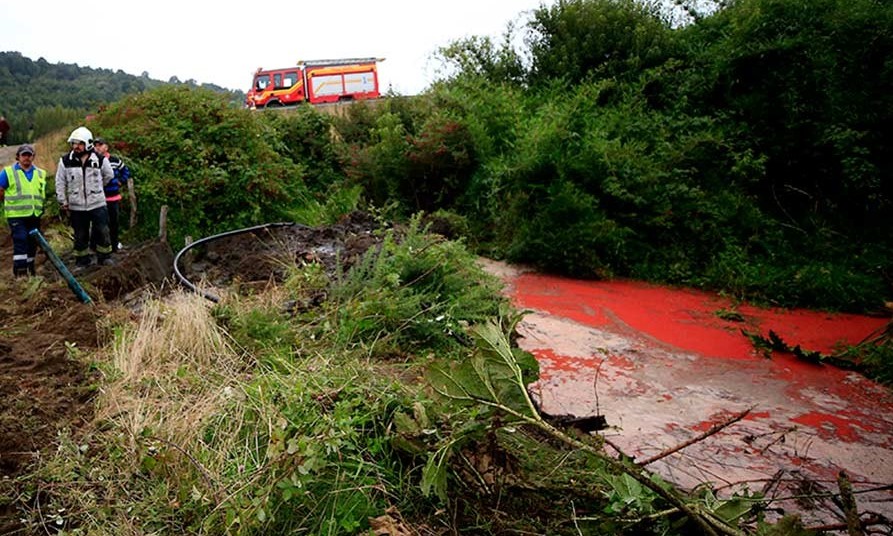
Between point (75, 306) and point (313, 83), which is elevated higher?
point (313, 83)

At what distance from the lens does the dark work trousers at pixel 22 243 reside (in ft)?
22.3

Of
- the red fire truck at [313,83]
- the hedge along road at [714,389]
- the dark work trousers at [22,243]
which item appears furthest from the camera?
the red fire truck at [313,83]

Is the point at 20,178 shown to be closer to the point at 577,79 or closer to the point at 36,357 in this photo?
the point at 36,357

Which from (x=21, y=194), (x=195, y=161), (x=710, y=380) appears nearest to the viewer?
(x=710, y=380)

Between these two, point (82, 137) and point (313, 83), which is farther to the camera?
point (313, 83)

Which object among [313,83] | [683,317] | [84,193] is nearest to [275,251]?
[84,193]

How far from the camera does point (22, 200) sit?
6.71 metres

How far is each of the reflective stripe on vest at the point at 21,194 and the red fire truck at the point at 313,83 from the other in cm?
1548

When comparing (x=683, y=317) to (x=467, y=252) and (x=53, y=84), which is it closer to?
(x=467, y=252)

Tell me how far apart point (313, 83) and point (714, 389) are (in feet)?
65.4

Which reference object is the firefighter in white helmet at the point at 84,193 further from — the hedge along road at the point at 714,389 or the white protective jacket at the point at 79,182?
the hedge along road at the point at 714,389

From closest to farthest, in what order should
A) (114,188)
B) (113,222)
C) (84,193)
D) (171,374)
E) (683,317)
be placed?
(171,374) < (84,193) < (683,317) < (114,188) < (113,222)

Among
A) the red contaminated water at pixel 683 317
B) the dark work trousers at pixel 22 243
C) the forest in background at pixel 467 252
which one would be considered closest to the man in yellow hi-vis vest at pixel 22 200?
the dark work trousers at pixel 22 243

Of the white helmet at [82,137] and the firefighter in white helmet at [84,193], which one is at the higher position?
the white helmet at [82,137]
